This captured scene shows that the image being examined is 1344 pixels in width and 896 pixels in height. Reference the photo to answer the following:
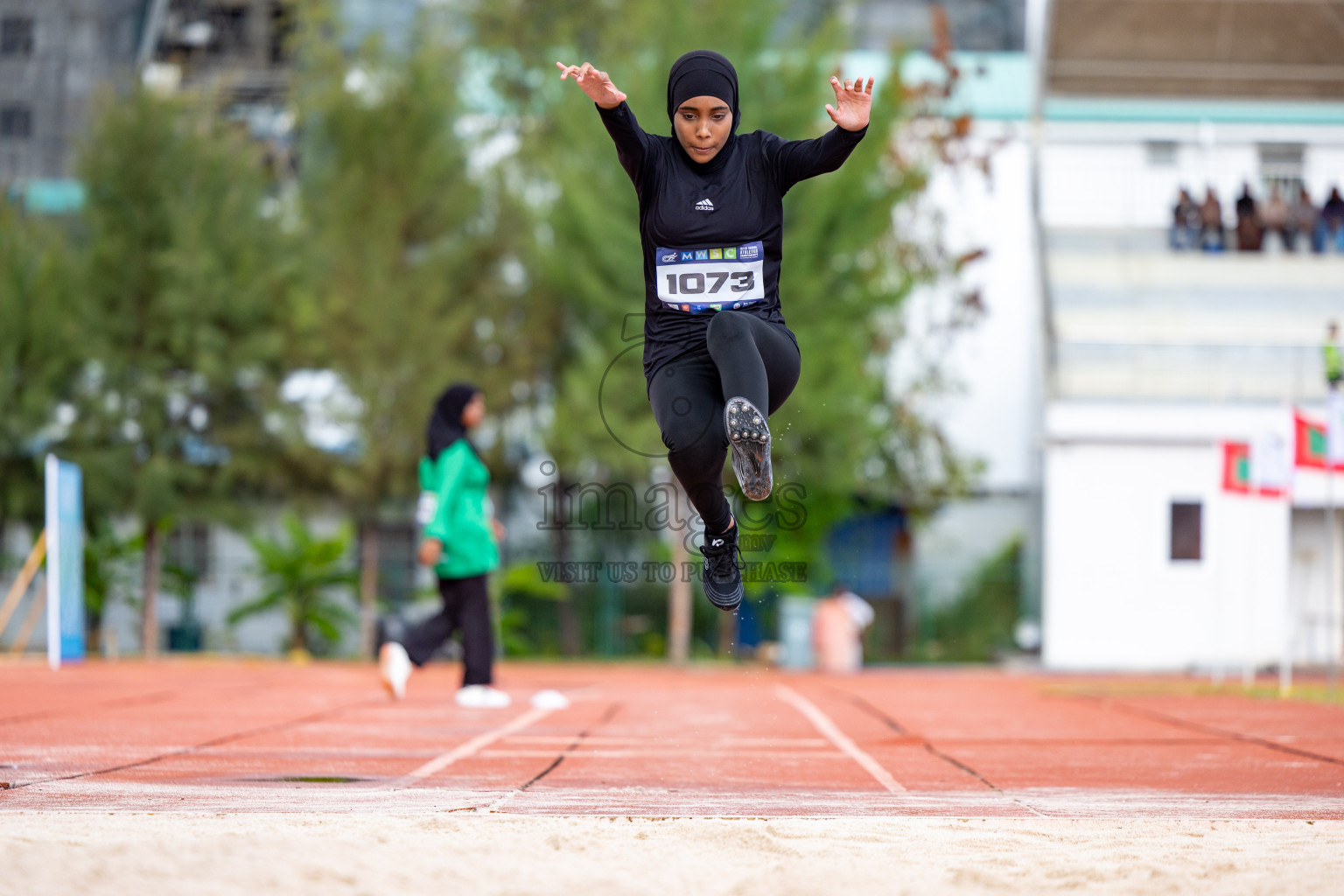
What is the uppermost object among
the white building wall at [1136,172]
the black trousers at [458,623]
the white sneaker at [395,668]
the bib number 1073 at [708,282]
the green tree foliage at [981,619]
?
the white building wall at [1136,172]

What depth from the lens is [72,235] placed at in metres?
25.6

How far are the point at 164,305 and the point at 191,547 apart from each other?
23.4ft

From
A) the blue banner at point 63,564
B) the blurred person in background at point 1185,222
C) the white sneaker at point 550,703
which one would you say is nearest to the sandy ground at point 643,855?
the white sneaker at point 550,703

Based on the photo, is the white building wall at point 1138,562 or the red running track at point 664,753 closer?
the red running track at point 664,753

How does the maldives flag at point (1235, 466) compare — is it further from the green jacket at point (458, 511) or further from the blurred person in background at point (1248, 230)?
the blurred person in background at point (1248, 230)

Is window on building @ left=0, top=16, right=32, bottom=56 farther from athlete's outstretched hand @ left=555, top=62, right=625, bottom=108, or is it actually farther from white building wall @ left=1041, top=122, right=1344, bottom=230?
athlete's outstretched hand @ left=555, top=62, right=625, bottom=108

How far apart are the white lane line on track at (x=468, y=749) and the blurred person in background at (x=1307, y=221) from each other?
2171cm

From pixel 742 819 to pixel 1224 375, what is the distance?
22.8 m

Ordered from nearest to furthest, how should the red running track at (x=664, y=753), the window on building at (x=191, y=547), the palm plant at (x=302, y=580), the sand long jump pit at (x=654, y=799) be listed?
the sand long jump pit at (x=654, y=799), the red running track at (x=664, y=753), the palm plant at (x=302, y=580), the window on building at (x=191, y=547)

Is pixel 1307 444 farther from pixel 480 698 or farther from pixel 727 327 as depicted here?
pixel 727 327

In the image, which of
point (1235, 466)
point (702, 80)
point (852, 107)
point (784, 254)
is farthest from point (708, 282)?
point (784, 254)

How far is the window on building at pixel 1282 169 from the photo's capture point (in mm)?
27688

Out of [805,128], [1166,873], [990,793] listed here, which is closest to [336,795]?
[990,793]

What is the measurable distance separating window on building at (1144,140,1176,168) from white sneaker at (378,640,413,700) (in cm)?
2222
